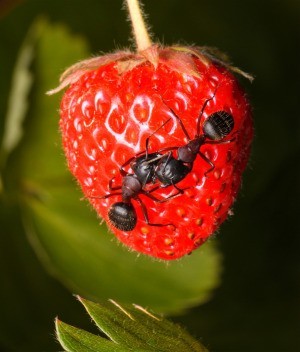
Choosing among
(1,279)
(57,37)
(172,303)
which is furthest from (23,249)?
(57,37)

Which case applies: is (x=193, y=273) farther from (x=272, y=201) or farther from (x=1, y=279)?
(x=1, y=279)

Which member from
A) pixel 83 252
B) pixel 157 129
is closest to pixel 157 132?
pixel 157 129

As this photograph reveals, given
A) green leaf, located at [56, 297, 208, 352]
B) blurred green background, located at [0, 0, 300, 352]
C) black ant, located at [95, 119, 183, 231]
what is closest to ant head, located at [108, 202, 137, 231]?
black ant, located at [95, 119, 183, 231]

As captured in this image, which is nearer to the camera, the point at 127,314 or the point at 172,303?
the point at 127,314

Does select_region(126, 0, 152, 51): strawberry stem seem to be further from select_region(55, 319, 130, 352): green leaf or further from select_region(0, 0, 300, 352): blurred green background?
select_region(0, 0, 300, 352): blurred green background

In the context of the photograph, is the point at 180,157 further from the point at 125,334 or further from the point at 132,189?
the point at 125,334

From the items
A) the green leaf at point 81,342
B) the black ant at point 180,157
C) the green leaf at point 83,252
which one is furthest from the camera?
the green leaf at point 83,252

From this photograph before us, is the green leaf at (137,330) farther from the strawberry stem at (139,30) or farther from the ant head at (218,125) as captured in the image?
the strawberry stem at (139,30)

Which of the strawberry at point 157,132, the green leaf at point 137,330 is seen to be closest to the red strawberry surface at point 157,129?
the strawberry at point 157,132
